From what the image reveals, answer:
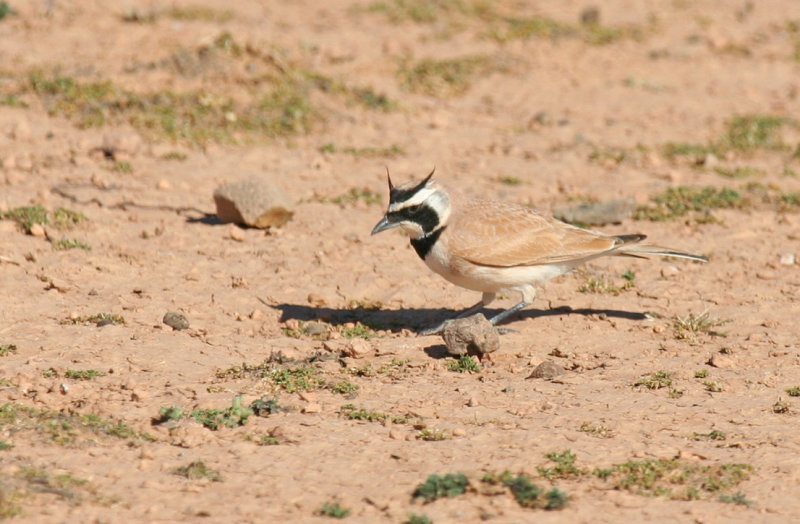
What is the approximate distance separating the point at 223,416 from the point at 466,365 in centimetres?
178

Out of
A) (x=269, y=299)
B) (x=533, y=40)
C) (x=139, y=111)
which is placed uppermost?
(x=533, y=40)

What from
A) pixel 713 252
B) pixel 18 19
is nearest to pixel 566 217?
pixel 713 252

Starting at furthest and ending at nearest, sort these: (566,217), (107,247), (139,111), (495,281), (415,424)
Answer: (139,111) < (566,217) < (107,247) < (495,281) < (415,424)

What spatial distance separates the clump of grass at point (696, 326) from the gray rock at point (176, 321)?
340 centimetres

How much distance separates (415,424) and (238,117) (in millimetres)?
6435

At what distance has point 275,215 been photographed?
9.39m

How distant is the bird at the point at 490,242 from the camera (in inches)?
301

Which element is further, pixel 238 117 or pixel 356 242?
pixel 238 117

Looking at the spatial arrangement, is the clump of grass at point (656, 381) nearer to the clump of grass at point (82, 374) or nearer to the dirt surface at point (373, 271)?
the dirt surface at point (373, 271)

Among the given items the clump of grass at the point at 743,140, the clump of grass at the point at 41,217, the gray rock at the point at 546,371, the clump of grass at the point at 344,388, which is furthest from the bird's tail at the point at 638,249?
the clump of grass at the point at 41,217

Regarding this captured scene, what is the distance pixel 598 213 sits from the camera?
32.9ft

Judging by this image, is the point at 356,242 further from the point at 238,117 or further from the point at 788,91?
the point at 788,91

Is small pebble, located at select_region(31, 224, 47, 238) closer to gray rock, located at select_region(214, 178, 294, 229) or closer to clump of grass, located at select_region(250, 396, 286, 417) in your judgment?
gray rock, located at select_region(214, 178, 294, 229)

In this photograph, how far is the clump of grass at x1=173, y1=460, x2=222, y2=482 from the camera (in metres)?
5.37
